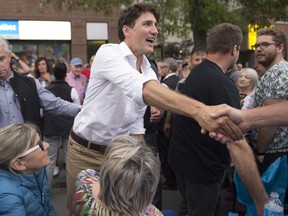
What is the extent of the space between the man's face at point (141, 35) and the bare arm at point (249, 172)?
2.83ft

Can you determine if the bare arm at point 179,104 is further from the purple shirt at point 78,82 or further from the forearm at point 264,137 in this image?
the purple shirt at point 78,82

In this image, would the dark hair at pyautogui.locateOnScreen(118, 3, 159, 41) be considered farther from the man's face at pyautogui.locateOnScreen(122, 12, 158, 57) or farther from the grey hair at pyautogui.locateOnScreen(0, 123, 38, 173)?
the grey hair at pyautogui.locateOnScreen(0, 123, 38, 173)

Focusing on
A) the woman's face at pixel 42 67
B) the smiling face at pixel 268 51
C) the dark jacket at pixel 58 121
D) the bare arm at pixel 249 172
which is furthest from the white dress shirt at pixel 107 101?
the woman's face at pixel 42 67

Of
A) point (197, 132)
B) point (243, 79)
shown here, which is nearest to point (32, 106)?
point (197, 132)

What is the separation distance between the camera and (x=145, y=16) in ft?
8.37

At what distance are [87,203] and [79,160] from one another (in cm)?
78

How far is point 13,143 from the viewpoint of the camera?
89.5 inches

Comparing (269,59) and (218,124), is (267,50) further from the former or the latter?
(218,124)

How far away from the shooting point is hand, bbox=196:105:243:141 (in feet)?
6.66

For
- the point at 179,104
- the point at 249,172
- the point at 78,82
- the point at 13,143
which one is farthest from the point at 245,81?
the point at 13,143

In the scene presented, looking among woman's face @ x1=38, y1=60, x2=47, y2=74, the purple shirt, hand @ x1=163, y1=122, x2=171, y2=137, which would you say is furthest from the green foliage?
hand @ x1=163, y1=122, x2=171, y2=137

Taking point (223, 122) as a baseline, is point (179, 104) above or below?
above

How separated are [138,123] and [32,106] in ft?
3.32

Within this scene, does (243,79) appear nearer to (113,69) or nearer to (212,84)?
(212,84)
